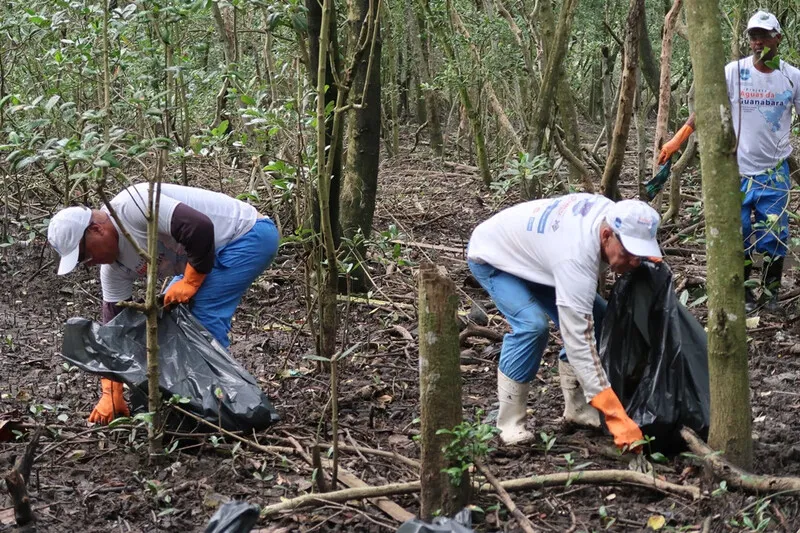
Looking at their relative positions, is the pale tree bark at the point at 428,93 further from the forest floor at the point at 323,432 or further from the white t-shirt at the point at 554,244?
the white t-shirt at the point at 554,244

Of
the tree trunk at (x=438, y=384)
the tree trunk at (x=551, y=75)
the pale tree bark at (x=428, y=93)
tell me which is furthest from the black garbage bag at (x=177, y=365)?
the pale tree bark at (x=428, y=93)

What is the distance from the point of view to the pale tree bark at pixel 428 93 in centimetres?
1454

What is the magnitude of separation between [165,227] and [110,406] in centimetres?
92

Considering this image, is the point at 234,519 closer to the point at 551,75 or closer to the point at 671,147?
the point at 671,147

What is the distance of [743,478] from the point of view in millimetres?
3430

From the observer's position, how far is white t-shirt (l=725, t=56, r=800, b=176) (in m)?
6.05

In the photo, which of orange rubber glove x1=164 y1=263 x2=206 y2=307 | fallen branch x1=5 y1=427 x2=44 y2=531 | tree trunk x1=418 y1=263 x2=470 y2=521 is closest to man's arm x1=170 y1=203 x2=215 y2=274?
orange rubber glove x1=164 y1=263 x2=206 y2=307

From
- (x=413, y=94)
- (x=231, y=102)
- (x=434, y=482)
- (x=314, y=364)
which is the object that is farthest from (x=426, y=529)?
(x=413, y=94)

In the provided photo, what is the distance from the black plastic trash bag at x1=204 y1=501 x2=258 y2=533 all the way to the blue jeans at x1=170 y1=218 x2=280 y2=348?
1.83m

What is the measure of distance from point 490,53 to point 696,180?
2831mm

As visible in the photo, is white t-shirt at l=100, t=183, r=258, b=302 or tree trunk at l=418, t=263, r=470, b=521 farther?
white t-shirt at l=100, t=183, r=258, b=302

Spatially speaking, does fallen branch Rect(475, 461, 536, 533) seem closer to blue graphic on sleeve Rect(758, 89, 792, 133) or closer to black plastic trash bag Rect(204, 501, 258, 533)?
black plastic trash bag Rect(204, 501, 258, 533)

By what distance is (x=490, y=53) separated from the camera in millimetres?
11172

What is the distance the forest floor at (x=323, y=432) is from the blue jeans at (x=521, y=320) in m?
0.38
